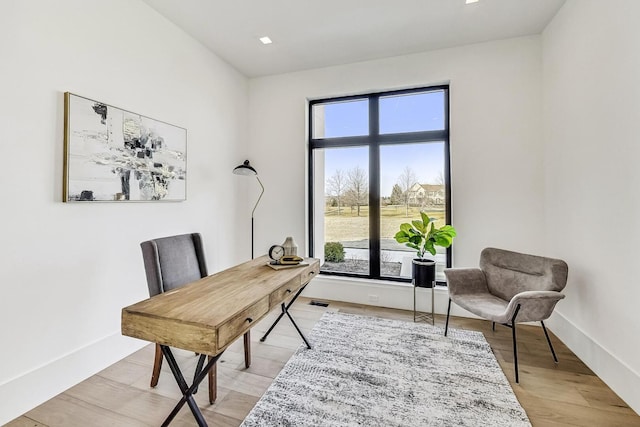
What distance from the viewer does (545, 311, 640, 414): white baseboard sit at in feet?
5.77

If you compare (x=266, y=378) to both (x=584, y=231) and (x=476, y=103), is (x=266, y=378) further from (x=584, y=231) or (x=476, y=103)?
(x=476, y=103)

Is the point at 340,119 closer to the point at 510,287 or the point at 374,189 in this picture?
the point at 374,189

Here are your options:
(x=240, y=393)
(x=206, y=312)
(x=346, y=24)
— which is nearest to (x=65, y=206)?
(x=206, y=312)

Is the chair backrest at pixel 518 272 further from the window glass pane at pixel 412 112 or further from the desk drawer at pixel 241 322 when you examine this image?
the desk drawer at pixel 241 322

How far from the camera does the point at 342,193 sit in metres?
3.77

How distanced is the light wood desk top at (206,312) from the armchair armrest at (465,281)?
5.34 ft

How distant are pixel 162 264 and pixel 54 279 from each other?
69cm

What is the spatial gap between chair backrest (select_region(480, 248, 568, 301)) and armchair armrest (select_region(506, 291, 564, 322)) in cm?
20

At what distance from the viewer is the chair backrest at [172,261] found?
187 centimetres

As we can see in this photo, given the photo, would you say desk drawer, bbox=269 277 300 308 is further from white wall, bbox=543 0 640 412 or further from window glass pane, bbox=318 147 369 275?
white wall, bbox=543 0 640 412

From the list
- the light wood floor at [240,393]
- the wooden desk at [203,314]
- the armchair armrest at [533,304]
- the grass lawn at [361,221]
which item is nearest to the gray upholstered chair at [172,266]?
the light wood floor at [240,393]

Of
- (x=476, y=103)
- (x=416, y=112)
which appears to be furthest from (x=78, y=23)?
(x=476, y=103)

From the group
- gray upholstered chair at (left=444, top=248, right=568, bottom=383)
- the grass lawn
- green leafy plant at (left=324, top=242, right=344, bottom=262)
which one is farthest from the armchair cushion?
green leafy plant at (left=324, top=242, right=344, bottom=262)

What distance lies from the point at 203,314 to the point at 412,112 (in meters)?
3.23
